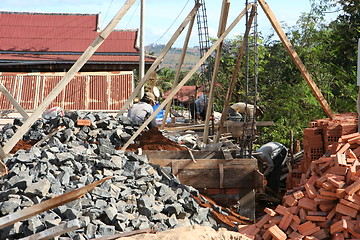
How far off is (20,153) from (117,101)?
10.5m

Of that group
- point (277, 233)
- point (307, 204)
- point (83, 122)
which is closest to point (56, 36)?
point (83, 122)

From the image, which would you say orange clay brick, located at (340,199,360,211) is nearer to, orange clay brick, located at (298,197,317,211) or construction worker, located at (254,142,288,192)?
orange clay brick, located at (298,197,317,211)

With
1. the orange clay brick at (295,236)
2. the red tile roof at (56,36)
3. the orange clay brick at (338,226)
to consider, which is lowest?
the orange clay brick at (295,236)

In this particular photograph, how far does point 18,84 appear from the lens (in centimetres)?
1853

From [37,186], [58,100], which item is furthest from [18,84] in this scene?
[37,186]

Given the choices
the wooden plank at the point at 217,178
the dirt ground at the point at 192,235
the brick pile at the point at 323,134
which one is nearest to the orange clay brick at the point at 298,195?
the wooden plank at the point at 217,178

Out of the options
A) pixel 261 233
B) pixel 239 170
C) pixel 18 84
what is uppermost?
pixel 18 84

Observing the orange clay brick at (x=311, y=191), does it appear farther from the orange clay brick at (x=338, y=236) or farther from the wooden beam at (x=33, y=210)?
the wooden beam at (x=33, y=210)

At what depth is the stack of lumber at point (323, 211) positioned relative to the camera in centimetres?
634

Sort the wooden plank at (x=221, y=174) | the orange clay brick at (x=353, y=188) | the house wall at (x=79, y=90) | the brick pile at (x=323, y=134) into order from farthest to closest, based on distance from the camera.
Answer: the house wall at (x=79, y=90) → the brick pile at (x=323, y=134) → the wooden plank at (x=221, y=174) → the orange clay brick at (x=353, y=188)

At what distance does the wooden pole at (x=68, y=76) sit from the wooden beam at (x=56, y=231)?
8.95ft

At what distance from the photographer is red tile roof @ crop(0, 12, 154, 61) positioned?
2275 cm

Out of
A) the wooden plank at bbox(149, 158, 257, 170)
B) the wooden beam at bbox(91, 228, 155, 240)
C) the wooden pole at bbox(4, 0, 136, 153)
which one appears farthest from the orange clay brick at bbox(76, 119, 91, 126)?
the wooden beam at bbox(91, 228, 155, 240)

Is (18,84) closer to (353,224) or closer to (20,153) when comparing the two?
(20,153)
